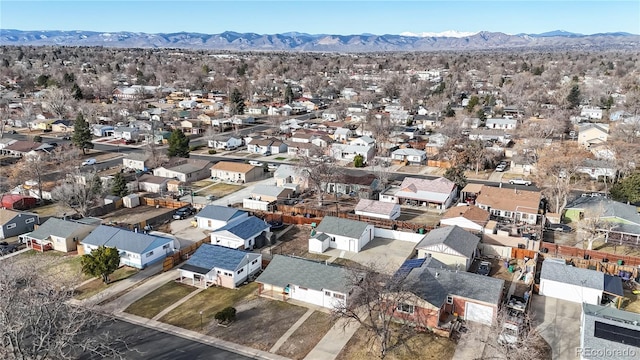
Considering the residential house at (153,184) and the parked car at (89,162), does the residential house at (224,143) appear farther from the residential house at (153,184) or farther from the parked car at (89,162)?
the residential house at (153,184)

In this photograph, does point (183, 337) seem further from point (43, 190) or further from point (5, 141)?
point (5, 141)

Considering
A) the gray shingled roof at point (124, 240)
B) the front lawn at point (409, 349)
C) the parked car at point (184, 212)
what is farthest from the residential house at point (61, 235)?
the front lawn at point (409, 349)

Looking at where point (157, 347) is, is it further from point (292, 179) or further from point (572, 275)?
point (292, 179)

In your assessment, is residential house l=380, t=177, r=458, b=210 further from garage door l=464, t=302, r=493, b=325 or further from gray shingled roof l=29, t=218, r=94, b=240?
gray shingled roof l=29, t=218, r=94, b=240

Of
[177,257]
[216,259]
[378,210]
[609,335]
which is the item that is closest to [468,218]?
[378,210]

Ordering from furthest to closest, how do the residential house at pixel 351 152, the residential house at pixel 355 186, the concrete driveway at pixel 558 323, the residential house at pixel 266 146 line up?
the residential house at pixel 266 146 < the residential house at pixel 351 152 < the residential house at pixel 355 186 < the concrete driveway at pixel 558 323

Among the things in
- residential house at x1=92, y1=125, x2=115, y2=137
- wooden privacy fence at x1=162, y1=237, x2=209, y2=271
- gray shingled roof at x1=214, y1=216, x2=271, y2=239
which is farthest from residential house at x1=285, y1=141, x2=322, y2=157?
residential house at x1=92, y1=125, x2=115, y2=137

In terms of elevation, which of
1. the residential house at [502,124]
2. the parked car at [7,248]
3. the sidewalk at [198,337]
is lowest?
the sidewalk at [198,337]
